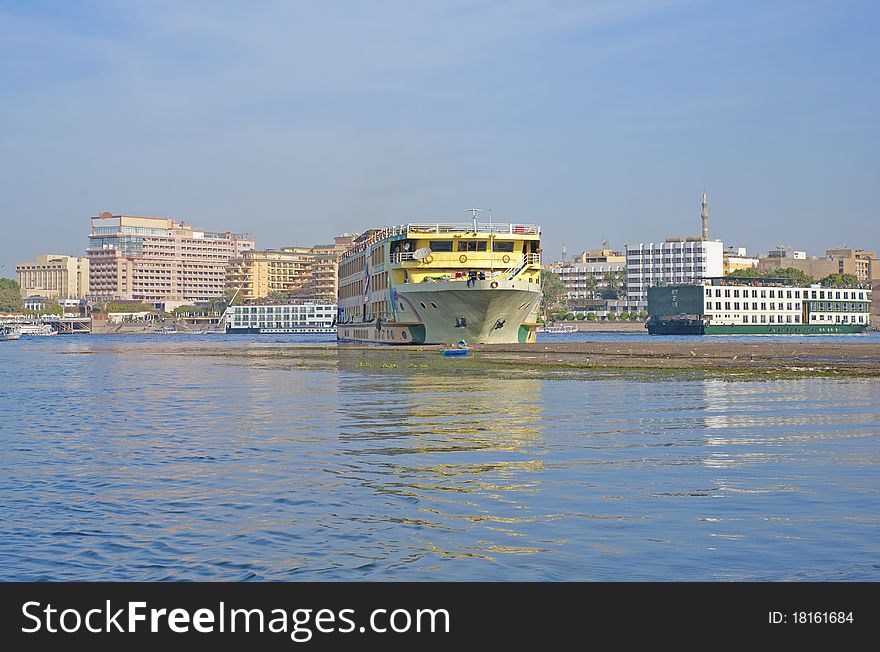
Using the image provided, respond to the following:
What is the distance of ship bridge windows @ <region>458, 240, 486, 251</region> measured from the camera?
→ 76312mm

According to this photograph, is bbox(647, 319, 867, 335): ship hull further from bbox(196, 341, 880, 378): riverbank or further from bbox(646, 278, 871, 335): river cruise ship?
bbox(196, 341, 880, 378): riverbank

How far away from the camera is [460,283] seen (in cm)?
6875

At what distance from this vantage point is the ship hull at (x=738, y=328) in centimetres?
18188

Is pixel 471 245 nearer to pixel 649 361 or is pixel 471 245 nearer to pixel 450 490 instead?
pixel 649 361

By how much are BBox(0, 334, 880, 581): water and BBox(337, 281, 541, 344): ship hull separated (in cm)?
3788

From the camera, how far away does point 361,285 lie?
4016 inches

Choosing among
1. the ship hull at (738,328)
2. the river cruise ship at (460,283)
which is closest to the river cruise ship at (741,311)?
the ship hull at (738,328)

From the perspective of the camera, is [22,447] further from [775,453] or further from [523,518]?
[775,453]

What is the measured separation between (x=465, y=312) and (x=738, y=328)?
409ft

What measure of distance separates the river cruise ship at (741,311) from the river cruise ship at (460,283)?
363 ft
